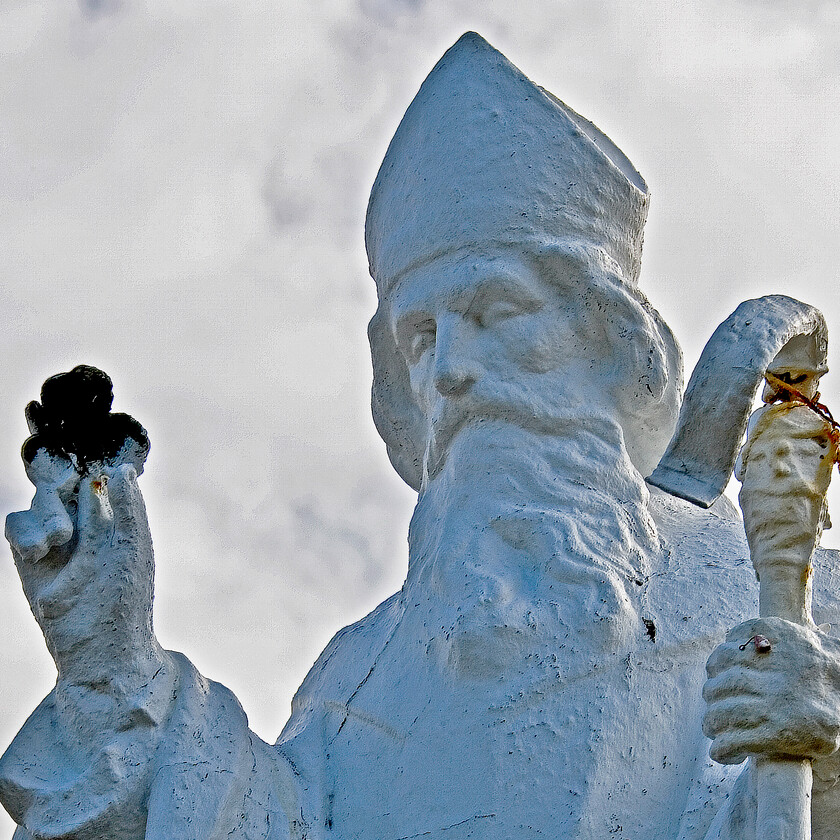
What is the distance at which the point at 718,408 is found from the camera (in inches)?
214

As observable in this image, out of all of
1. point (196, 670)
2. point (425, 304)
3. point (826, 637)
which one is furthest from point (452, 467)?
point (826, 637)

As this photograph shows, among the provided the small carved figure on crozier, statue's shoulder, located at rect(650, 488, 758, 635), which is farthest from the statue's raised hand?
the small carved figure on crozier

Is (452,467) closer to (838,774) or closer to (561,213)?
(561,213)

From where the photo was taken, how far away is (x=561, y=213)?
661 centimetres

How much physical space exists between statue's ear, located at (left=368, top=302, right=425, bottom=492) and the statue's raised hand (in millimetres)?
1423

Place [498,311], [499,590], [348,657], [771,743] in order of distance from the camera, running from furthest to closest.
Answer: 1. [348,657]
2. [498,311]
3. [499,590]
4. [771,743]

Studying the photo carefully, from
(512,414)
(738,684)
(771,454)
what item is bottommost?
(738,684)

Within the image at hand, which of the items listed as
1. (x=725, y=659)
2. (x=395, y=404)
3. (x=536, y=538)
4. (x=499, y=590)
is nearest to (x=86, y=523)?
(x=499, y=590)

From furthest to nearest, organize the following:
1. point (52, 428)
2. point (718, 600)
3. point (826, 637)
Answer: point (718, 600)
point (52, 428)
point (826, 637)

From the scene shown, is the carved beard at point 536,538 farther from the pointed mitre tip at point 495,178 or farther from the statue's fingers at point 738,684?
the statue's fingers at point 738,684

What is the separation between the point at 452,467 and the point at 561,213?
88 centimetres

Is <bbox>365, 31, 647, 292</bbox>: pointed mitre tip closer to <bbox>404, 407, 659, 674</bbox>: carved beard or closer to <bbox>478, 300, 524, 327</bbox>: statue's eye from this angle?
<bbox>478, 300, 524, 327</bbox>: statue's eye

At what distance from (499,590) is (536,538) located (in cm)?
20

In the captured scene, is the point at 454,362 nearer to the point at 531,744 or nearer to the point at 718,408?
the point at 718,408
